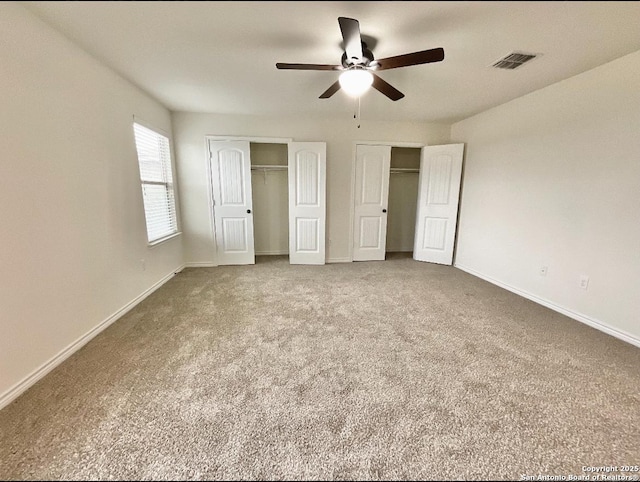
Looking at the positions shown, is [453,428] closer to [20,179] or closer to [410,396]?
[410,396]

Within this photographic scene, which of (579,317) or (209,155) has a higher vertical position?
(209,155)

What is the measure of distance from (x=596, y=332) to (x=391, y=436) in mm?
2389

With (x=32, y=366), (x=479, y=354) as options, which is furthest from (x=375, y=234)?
(x=32, y=366)

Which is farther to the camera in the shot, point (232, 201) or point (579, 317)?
point (232, 201)

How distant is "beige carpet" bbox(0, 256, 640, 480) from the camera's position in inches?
45.8

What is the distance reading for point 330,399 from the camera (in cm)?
153

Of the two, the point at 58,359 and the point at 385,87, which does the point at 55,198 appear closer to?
the point at 58,359

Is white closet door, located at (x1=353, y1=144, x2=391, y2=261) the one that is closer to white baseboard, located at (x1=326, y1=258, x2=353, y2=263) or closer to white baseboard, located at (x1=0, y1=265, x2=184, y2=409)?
white baseboard, located at (x1=326, y1=258, x2=353, y2=263)

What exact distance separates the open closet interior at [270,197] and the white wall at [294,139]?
1.82 feet

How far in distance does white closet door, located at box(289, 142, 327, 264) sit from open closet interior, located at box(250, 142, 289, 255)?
52cm

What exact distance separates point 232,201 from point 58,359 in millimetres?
2768

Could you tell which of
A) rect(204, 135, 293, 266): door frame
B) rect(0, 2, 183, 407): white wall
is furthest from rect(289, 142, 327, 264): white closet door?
rect(0, 2, 183, 407): white wall

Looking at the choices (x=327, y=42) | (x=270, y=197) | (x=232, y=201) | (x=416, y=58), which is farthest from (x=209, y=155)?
(x=416, y=58)

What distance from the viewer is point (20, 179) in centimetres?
158
